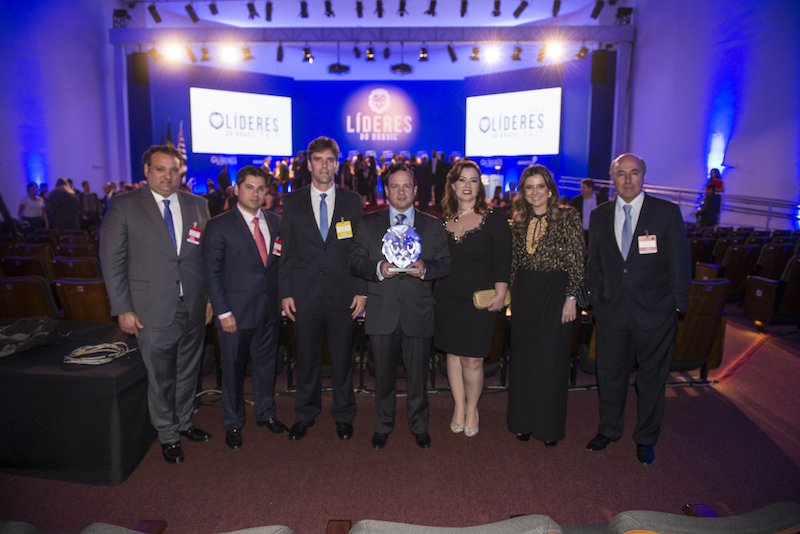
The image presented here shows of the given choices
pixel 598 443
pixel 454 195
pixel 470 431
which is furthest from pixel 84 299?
pixel 598 443

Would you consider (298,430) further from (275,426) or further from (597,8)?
(597,8)

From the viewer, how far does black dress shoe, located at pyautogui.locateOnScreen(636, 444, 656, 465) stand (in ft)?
10.4

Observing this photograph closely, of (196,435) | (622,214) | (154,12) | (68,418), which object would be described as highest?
(154,12)

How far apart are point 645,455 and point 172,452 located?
9.24 ft

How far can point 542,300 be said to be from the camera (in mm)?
3213

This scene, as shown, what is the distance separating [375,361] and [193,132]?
17.0 metres

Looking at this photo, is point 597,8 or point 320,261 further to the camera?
point 597,8

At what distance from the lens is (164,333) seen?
3094 millimetres

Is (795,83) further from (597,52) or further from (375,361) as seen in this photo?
(375,361)

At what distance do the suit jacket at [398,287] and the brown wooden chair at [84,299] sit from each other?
6.93ft

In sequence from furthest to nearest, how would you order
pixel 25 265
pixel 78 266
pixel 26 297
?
pixel 25 265 < pixel 78 266 < pixel 26 297

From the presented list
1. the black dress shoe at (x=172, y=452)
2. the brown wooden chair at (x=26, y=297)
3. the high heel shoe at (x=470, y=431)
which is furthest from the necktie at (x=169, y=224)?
the high heel shoe at (x=470, y=431)

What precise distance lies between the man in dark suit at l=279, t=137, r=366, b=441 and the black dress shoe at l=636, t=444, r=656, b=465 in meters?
1.82

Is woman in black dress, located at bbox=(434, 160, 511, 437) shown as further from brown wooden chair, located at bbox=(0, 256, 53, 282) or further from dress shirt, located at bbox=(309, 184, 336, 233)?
brown wooden chair, located at bbox=(0, 256, 53, 282)
